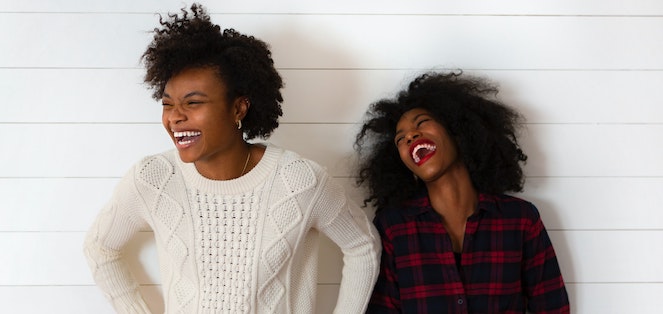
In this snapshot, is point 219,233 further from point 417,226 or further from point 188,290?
point 417,226

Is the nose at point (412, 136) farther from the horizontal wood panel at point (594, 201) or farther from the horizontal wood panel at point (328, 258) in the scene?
the horizontal wood panel at point (328, 258)

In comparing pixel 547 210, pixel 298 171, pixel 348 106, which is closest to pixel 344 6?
pixel 348 106

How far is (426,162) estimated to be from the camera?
1.30m

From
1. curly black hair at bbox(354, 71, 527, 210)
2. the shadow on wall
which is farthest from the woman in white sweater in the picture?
the shadow on wall

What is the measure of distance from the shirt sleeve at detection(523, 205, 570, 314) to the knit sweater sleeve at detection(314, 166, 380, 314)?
339mm

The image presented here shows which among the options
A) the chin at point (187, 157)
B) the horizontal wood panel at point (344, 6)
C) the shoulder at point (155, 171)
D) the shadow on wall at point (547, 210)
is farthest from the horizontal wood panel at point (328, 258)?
the horizontal wood panel at point (344, 6)

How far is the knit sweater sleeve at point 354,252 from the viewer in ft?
4.22

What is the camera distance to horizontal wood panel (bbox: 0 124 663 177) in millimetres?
1445

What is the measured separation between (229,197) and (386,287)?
1.33 feet

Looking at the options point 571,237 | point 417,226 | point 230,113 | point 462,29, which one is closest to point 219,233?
point 230,113

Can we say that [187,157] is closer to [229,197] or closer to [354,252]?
[229,197]

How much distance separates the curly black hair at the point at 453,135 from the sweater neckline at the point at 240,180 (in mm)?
261

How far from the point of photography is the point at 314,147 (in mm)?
1462

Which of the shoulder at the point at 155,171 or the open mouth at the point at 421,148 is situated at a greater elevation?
the open mouth at the point at 421,148
